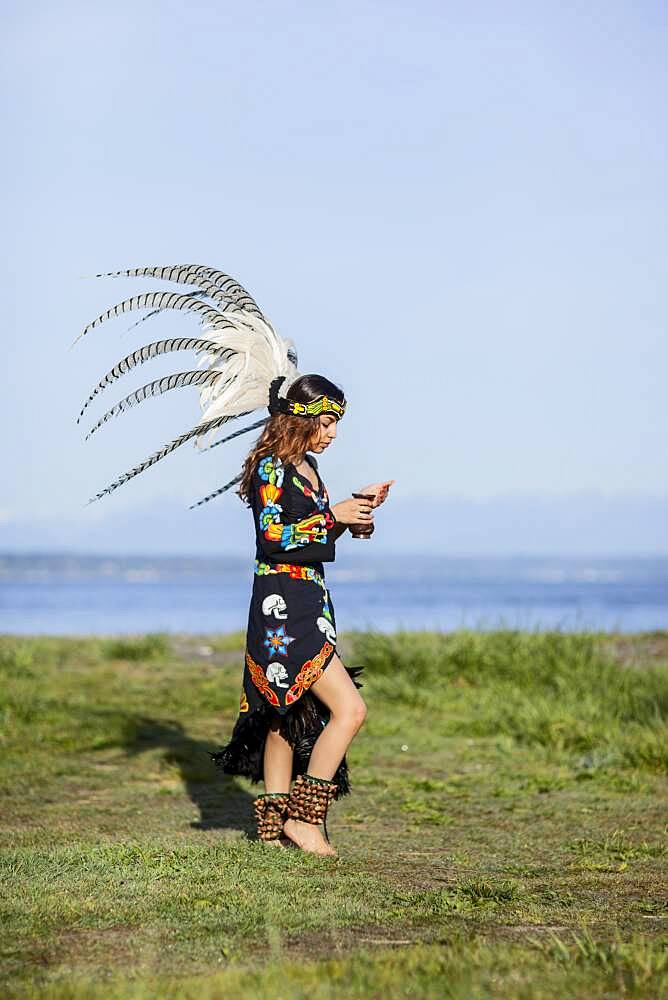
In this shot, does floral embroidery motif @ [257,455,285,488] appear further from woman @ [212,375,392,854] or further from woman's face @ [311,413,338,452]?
woman's face @ [311,413,338,452]

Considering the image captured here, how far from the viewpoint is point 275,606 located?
534 cm

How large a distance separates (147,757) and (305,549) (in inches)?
160

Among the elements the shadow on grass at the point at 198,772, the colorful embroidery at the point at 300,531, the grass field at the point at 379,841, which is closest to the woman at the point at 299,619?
the colorful embroidery at the point at 300,531

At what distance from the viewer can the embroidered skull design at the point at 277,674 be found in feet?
17.5

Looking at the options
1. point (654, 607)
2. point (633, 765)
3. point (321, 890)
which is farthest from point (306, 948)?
point (654, 607)

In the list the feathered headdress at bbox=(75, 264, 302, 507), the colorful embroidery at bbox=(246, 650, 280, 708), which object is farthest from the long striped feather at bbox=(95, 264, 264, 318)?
the colorful embroidery at bbox=(246, 650, 280, 708)

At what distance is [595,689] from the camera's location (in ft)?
35.4

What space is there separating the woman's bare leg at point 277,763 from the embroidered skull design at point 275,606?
589 millimetres

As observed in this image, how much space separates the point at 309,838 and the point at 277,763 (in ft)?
1.24

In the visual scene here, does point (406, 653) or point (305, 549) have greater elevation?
point (305, 549)

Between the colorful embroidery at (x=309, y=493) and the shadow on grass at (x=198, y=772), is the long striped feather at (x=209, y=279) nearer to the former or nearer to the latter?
the colorful embroidery at (x=309, y=493)

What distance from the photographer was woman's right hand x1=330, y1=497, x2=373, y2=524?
17.5ft

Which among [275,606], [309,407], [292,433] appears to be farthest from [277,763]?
[309,407]

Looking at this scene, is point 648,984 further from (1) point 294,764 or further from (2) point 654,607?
(2) point 654,607
